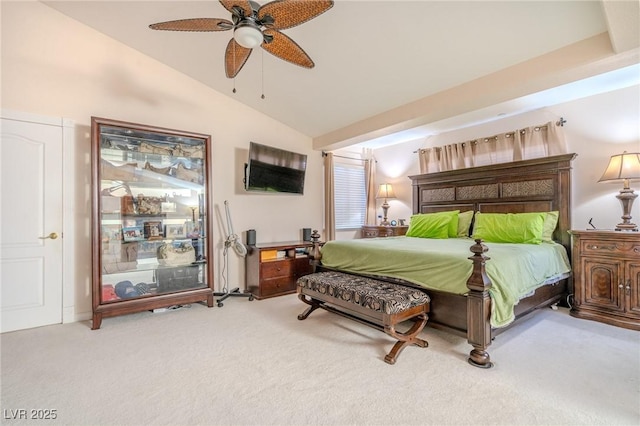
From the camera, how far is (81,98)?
336cm

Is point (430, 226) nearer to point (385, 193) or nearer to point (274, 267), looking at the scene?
point (385, 193)

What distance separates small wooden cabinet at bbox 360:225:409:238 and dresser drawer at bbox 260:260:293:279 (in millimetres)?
1980

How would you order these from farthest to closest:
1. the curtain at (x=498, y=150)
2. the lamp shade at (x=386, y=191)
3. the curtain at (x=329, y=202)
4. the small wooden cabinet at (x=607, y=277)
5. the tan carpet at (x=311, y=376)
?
the lamp shade at (x=386, y=191) < the curtain at (x=329, y=202) < the curtain at (x=498, y=150) < the small wooden cabinet at (x=607, y=277) < the tan carpet at (x=311, y=376)

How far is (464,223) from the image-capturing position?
4.37 m

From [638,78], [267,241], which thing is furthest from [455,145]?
[267,241]

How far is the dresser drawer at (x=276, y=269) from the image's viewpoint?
165 inches

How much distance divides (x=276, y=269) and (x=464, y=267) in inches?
105

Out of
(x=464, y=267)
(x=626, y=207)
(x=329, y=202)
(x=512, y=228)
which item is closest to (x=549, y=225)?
(x=512, y=228)

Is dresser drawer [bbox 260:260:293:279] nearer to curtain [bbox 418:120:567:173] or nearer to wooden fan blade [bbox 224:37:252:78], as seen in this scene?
wooden fan blade [bbox 224:37:252:78]

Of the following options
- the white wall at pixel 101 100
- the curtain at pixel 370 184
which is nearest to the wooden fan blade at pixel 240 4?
the white wall at pixel 101 100

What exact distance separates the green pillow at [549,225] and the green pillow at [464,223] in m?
0.92

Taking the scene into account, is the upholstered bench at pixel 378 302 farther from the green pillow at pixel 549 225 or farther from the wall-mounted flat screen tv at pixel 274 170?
the green pillow at pixel 549 225

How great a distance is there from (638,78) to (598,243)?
1.89m

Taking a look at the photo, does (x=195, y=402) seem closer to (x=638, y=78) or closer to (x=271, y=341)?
(x=271, y=341)
